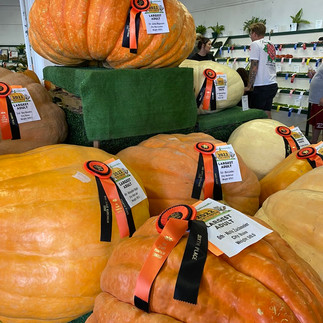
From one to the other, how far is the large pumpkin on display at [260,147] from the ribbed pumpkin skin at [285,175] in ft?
0.39

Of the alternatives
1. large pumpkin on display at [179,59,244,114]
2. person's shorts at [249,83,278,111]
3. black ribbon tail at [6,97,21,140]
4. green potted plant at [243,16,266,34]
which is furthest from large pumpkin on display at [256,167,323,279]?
green potted plant at [243,16,266,34]

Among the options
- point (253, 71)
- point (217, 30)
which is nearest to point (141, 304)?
point (253, 71)

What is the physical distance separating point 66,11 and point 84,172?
0.67m

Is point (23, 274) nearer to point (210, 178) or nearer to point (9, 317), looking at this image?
point (9, 317)

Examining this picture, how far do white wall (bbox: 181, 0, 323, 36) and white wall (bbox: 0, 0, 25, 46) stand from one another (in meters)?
5.41

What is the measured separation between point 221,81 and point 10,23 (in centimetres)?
1053

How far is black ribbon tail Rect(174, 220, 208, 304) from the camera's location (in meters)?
0.49

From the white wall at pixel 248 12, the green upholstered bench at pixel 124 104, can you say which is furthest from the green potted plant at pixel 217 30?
the green upholstered bench at pixel 124 104

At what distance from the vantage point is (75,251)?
0.66m

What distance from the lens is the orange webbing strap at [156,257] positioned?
51 cm

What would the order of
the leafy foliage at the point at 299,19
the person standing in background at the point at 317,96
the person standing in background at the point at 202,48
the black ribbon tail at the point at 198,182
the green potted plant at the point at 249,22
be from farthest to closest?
the green potted plant at the point at 249,22
the leafy foliage at the point at 299,19
the person standing in background at the point at 317,96
the person standing in background at the point at 202,48
the black ribbon tail at the point at 198,182

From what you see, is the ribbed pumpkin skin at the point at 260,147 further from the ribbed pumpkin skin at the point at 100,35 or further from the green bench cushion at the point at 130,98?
the ribbed pumpkin skin at the point at 100,35

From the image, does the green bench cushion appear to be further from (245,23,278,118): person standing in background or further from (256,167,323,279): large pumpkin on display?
Result: (245,23,278,118): person standing in background

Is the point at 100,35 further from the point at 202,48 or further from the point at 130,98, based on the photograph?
the point at 202,48
